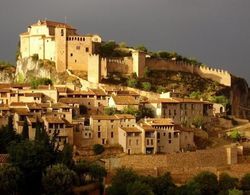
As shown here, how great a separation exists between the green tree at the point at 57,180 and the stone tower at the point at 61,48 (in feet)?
69.8

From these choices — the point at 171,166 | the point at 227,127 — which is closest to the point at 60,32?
the point at 227,127

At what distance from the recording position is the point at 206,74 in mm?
63344

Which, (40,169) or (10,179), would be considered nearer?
(10,179)

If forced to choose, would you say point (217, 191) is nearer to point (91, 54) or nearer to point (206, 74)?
→ point (91, 54)

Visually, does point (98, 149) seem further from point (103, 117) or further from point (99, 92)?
point (99, 92)

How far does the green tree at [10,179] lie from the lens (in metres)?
34.8

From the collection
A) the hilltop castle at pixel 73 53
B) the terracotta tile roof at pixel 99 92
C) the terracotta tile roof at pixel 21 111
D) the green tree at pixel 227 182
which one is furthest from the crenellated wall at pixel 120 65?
the green tree at pixel 227 182

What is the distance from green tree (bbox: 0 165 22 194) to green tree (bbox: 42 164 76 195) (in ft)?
4.49

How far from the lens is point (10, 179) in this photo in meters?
A: 34.9

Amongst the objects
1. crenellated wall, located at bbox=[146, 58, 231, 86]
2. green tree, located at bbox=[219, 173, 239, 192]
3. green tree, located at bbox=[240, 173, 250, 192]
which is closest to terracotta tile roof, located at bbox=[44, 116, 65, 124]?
green tree, located at bbox=[219, 173, 239, 192]

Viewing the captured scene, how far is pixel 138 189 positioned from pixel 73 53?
73.2ft

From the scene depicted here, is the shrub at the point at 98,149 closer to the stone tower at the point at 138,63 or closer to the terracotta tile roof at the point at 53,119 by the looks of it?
the terracotta tile roof at the point at 53,119

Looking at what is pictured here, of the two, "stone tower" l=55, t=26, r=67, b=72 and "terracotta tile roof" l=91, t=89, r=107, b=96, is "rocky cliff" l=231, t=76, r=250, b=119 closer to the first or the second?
"terracotta tile roof" l=91, t=89, r=107, b=96

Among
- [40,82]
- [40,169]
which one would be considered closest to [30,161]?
[40,169]
